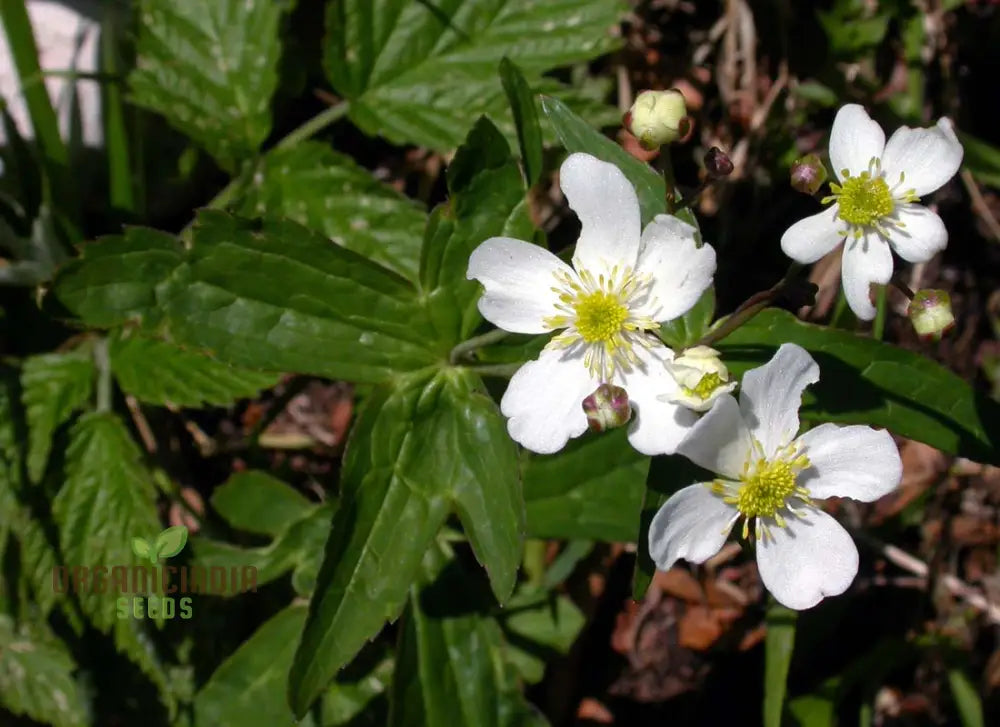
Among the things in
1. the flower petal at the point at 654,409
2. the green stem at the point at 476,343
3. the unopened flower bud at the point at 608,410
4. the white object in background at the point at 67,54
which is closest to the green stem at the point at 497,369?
the green stem at the point at 476,343

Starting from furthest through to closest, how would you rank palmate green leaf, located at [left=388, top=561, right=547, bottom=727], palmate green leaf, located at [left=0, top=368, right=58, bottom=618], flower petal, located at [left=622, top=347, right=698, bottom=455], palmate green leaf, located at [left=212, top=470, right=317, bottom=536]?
palmate green leaf, located at [left=212, top=470, right=317, bottom=536], palmate green leaf, located at [left=0, top=368, right=58, bottom=618], palmate green leaf, located at [left=388, top=561, right=547, bottom=727], flower petal, located at [left=622, top=347, right=698, bottom=455]

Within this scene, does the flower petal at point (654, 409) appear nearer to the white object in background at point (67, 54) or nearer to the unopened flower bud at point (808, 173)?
the unopened flower bud at point (808, 173)

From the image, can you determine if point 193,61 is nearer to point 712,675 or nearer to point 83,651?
point 83,651

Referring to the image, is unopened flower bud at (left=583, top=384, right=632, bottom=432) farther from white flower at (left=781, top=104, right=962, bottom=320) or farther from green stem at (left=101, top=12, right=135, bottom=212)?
green stem at (left=101, top=12, right=135, bottom=212)

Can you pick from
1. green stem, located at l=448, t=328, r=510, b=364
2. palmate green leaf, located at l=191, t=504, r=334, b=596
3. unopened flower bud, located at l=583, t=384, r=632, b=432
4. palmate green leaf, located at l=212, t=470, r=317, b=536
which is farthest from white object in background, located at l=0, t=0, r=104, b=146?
unopened flower bud, located at l=583, t=384, r=632, b=432

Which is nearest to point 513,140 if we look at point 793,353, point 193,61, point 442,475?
point 193,61
